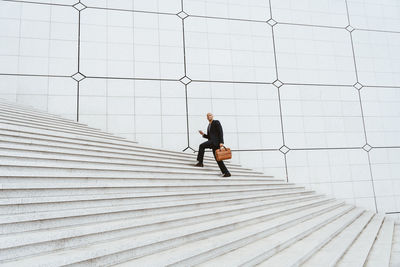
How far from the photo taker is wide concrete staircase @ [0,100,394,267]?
1.48 m

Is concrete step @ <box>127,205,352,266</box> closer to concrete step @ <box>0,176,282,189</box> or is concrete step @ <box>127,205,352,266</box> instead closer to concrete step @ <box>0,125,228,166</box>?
concrete step @ <box>0,176,282,189</box>

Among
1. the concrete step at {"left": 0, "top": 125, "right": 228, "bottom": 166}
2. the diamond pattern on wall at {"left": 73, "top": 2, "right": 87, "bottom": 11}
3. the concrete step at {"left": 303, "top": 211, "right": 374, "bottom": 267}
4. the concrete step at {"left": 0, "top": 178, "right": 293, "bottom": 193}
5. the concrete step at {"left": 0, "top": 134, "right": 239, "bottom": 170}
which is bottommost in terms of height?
the concrete step at {"left": 303, "top": 211, "right": 374, "bottom": 267}

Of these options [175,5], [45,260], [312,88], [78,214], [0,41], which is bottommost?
[45,260]

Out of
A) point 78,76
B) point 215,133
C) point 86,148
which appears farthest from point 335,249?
point 78,76

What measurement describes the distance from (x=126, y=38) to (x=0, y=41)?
6.61ft

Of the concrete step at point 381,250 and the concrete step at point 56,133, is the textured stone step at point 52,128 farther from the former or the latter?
the concrete step at point 381,250

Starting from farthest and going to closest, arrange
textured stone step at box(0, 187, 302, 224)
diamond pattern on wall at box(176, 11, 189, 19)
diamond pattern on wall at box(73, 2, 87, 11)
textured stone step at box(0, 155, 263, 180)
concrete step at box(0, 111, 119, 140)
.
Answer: diamond pattern on wall at box(176, 11, 189, 19)
diamond pattern on wall at box(73, 2, 87, 11)
concrete step at box(0, 111, 119, 140)
textured stone step at box(0, 155, 263, 180)
textured stone step at box(0, 187, 302, 224)

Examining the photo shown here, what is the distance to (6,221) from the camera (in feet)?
4.73

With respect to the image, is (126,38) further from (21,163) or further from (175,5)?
(21,163)

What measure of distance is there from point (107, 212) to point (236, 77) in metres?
4.20

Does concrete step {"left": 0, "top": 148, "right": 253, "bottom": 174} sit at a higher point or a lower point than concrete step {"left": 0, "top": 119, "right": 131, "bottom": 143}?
lower

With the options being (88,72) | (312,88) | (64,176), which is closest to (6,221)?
(64,176)

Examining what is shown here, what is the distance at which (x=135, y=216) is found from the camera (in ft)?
6.55

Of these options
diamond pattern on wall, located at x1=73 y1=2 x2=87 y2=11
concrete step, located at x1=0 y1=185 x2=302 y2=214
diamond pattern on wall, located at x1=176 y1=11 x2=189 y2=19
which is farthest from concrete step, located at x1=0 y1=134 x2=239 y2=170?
diamond pattern on wall, located at x1=73 y1=2 x2=87 y2=11
